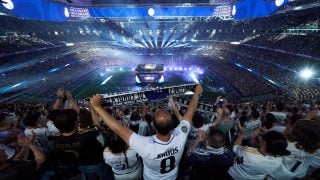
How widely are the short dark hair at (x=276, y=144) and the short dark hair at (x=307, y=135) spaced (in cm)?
44

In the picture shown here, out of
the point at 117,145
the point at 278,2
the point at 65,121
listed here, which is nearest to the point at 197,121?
the point at 117,145

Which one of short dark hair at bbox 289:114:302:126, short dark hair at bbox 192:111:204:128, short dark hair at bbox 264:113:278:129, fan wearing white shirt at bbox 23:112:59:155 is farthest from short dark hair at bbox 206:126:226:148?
fan wearing white shirt at bbox 23:112:59:155

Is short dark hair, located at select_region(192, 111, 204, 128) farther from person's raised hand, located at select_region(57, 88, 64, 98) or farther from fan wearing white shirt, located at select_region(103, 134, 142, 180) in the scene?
person's raised hand, located at select_region(57, 88, 64, 98)

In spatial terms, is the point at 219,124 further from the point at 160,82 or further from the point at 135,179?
the point at 160,82

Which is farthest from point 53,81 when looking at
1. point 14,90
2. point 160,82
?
point 160,82

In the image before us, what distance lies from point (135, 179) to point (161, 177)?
799 millimetres

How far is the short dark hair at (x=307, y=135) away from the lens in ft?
12.2

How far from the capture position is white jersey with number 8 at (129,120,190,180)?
125 inches

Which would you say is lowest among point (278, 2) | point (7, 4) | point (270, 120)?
point (270, 120)

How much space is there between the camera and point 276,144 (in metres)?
3.52

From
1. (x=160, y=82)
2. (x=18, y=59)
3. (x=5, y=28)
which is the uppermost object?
(x=5, y=28)

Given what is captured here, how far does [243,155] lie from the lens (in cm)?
384

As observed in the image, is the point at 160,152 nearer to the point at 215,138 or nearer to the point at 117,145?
the point at 117,145

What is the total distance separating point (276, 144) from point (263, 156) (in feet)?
0.95
